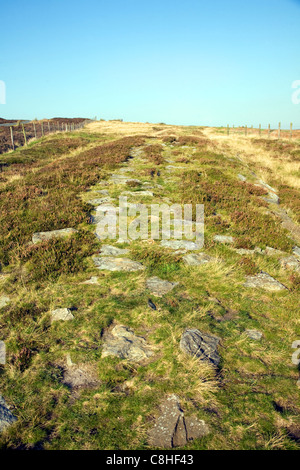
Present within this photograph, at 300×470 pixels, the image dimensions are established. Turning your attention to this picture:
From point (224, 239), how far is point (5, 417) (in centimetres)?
713

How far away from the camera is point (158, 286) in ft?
21.1

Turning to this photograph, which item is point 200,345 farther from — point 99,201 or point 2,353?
point 99,201

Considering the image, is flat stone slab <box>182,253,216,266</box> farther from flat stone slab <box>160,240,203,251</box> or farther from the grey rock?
the grey rock

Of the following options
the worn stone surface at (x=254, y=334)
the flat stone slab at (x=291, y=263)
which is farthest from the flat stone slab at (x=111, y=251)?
the flat stone slab at (x=291, y=263)

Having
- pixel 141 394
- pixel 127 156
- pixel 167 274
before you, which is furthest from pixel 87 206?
pixel 127 156

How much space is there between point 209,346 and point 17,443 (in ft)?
9.78

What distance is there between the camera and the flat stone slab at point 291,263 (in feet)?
25.5

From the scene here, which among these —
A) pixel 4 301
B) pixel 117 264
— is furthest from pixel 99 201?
pixel 4 301

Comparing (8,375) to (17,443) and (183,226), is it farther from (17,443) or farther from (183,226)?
(183,226)

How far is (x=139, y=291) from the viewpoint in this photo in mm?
6180

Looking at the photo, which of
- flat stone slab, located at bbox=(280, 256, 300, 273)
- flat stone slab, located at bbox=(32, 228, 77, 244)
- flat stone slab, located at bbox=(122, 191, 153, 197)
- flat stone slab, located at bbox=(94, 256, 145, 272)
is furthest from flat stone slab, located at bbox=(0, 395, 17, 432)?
flat stone slab, located at bbox=(122, 191, 153, 197)

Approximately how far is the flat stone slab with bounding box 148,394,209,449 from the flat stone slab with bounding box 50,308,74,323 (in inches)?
96.9

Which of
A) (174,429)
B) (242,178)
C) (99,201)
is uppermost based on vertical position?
(242,178)

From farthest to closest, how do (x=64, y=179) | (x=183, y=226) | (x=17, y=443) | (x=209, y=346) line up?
(x=64, y=179) < (x=183, y=226) < (x=209, y=346) < (x=17, y=443)
